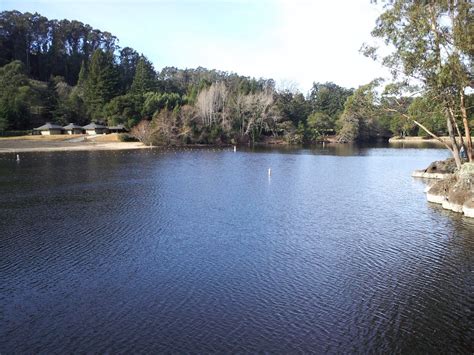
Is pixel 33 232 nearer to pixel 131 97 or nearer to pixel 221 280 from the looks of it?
pixel 221 280

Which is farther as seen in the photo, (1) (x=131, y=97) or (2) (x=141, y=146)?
(1) (x=131, y=97)

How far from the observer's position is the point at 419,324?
39.7 ft

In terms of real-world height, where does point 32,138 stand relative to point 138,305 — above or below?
above

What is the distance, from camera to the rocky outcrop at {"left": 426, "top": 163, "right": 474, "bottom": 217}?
82.5 feet

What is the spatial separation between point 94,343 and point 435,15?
101ft

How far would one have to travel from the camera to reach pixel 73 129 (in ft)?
313

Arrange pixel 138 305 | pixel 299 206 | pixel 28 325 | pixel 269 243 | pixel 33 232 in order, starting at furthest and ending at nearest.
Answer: pixel 299 206
pixel 33 232
pixel 269 243
pixel 138 305
pixel 28 325

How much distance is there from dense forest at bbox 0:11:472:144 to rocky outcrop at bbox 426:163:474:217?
152 ft

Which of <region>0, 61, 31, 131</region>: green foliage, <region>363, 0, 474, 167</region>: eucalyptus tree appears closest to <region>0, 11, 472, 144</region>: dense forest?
<region>0, 61, 31, 131</region>: green foliage

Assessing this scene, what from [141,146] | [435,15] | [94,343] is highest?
[435,15]

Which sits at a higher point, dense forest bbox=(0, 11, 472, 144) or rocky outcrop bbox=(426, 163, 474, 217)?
dense forest bbox=(0, 11, 472, 144)

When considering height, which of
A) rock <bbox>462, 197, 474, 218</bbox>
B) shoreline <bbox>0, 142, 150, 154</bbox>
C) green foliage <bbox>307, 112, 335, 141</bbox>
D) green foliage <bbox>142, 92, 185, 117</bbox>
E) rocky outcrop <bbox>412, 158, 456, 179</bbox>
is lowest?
rock <bbox>462, 197, 474, 218</bbox>

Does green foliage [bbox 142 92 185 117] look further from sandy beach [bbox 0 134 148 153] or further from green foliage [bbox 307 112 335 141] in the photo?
green foliage [bbox 307 112 335 141]

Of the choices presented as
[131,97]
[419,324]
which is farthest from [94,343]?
[131,97]
